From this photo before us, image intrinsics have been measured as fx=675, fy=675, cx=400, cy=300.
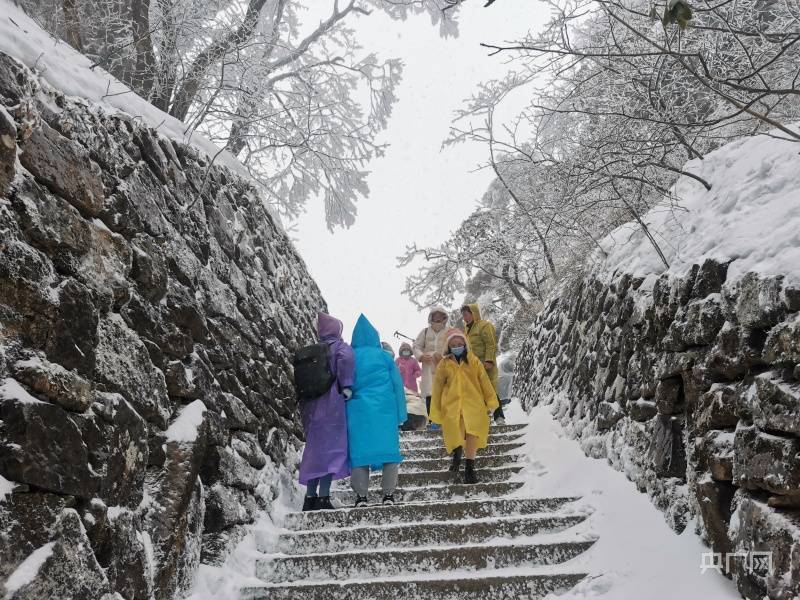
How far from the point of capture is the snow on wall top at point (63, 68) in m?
3.40

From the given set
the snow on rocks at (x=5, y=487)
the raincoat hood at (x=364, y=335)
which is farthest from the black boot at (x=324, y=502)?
the snow on rocks at (x=5, y=487)

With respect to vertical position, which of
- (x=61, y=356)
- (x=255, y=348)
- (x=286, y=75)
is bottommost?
(x=61, y=356)

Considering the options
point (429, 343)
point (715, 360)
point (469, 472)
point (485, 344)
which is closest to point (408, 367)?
point (429, 343)

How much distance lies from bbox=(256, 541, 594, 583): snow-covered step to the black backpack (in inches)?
61.0

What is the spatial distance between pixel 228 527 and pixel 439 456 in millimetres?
2941

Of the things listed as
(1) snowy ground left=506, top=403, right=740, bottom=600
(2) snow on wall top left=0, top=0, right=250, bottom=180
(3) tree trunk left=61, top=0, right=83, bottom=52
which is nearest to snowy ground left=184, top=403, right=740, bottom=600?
(1) snowy ground left=506, top=403, right=740, bottom=600

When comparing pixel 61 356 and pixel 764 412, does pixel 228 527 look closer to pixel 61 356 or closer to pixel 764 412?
pixel 61 356

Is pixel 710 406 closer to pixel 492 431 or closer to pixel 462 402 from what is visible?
pixel 462 402

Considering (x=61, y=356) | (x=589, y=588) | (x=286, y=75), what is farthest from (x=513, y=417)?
(x=61, y=356)

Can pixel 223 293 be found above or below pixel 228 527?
above

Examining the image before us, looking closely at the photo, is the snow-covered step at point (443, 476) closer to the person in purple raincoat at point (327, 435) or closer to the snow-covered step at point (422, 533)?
the person in purple raincoat at point (327, 435)

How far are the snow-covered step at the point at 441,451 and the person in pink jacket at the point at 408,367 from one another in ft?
12.2

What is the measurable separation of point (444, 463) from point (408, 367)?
4.25m

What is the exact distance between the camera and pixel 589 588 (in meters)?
3.83
